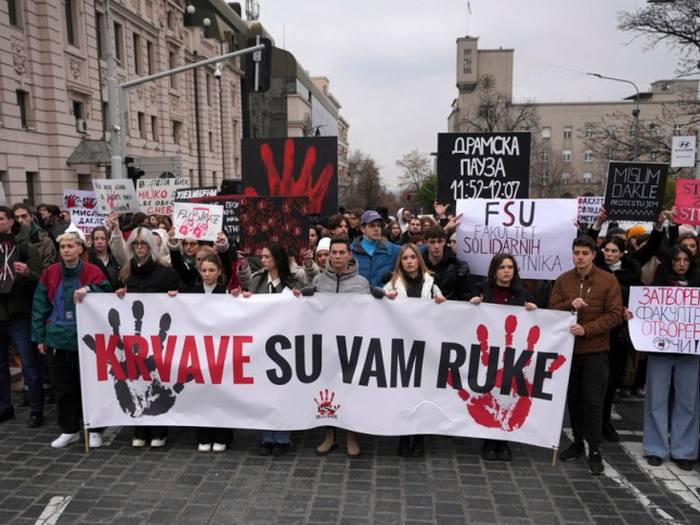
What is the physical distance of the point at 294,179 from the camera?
24.6 ft

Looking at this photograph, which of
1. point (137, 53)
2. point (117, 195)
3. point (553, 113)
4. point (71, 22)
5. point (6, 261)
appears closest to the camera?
point (6, 261)

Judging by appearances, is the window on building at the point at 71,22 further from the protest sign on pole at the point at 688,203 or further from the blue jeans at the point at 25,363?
the protest sign on pole at the point at 688,203

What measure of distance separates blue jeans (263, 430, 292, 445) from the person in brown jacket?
97.8 inches

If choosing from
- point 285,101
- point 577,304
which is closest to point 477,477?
point 577,304

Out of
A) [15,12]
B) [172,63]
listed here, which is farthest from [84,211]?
[172,63]

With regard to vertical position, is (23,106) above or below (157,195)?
above

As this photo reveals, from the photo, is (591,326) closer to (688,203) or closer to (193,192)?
(688,203)

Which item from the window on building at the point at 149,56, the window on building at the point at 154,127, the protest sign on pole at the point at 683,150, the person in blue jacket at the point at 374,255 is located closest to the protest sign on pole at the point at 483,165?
the person in blue jacket at the point at 374,255

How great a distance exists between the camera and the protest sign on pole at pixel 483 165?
6.56 meters

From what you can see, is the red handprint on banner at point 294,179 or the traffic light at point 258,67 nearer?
the red handprint on banner at point 294,179

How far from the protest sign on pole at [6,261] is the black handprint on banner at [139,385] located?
45.3 inches

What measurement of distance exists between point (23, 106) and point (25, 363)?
1869 centimetres

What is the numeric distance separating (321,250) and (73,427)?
9.46ft

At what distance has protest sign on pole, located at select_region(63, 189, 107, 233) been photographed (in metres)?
8.88
